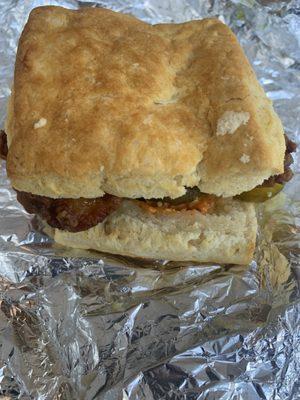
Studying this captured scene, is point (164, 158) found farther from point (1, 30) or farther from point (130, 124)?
point (1, 30)

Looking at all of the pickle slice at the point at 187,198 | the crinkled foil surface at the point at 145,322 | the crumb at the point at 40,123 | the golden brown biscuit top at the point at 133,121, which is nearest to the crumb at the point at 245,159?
the golden brown biscuit top at the point at 133,121

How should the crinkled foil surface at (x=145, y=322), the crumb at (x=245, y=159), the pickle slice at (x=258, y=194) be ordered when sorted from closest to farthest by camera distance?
the crumb at (x=245, y=159) → the crinkled foil surface at (x=145, y=322) → the pickle slice at (x=258, y=194)

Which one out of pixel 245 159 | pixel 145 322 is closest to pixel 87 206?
pixel 145 322

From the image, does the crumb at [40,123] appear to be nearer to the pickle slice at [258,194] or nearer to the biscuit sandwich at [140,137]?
the biscuit sandwich at [140,137]

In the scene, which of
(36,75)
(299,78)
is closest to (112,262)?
(36,75)

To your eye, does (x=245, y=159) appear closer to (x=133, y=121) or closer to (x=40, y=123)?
(x=133, y=121)

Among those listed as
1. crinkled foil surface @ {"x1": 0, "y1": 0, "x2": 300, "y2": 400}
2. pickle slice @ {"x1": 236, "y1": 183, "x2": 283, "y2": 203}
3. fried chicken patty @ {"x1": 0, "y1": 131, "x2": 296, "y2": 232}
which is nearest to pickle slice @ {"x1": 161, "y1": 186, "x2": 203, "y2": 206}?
fried chicken patty @ {"x1": 0, "y1": 131, "x2": 296, "y2": 232}

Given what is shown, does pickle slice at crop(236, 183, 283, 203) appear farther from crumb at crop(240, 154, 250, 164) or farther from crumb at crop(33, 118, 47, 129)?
crumb at crop(33, 118, 47, 129)
